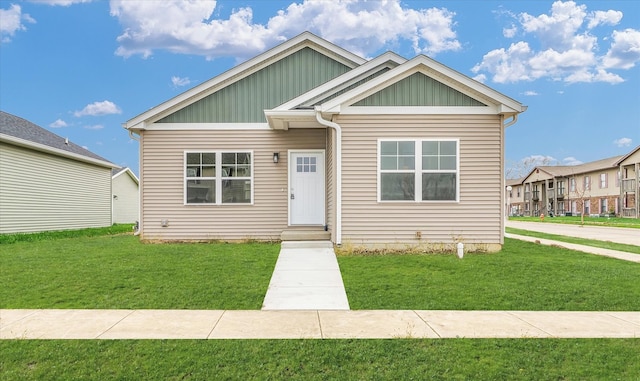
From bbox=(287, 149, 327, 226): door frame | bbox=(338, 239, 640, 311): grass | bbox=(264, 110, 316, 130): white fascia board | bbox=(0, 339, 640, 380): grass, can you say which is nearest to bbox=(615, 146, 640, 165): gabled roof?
bbox=(338, 239, 640, 311): grass

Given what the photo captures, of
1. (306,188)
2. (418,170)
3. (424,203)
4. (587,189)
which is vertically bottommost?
(424,203)

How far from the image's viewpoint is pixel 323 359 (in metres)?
3.96

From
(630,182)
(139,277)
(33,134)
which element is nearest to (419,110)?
(139,277)

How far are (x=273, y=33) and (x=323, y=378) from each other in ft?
114

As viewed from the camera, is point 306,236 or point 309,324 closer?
point 309,324

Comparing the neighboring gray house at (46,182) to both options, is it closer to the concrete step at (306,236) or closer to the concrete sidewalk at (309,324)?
the concrete step at (306,236)

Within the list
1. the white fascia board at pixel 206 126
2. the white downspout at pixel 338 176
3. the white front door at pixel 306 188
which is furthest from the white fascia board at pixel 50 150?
the white downspout at pixel 338 176

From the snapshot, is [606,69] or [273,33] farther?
[606,69]

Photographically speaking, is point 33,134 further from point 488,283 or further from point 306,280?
point 488,283

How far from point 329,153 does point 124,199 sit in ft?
70.9

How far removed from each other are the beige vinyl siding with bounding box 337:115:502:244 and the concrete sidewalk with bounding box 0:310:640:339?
4.22m

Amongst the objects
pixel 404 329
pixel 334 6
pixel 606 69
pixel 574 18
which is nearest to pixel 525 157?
pixel 606 69

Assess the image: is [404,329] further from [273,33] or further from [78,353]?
[273,33]

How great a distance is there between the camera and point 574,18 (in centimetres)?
3050
